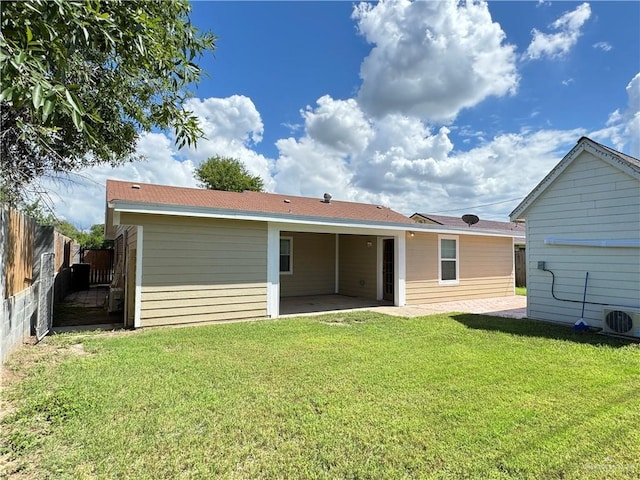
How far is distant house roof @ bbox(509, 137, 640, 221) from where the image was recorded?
6.52 metres

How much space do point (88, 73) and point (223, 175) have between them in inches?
1029

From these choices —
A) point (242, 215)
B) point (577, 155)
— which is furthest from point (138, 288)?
point (577, 155)

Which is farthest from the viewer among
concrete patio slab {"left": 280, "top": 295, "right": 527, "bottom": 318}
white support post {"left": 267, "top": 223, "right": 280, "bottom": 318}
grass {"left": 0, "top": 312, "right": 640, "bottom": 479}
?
concrete patio slab {"left": 280, "top": 295, "right": 527, "bottom": 318}

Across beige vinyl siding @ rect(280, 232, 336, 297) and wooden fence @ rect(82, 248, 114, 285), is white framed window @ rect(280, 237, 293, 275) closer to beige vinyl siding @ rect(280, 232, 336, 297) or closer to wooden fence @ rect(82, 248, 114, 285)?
beige vinyl siding @ rect(280, 232, 336, 297)

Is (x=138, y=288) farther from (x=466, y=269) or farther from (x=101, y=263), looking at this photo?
(x=101, y=263)

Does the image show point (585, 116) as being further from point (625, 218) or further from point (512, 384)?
point (512, 384)

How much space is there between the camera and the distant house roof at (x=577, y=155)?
6520 millimetres

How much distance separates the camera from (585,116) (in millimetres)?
10891

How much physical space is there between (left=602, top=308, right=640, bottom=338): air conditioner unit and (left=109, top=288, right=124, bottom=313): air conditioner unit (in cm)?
1100

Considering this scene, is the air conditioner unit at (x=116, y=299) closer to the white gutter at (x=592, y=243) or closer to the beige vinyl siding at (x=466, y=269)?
the beige vinyl siding at (x=466, y=269)

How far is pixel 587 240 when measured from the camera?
23.6ft

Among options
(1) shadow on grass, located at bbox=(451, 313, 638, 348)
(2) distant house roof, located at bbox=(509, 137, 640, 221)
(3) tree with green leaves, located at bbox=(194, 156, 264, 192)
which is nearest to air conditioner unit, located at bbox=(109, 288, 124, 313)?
(1) shadow on grass, located at bbox=(451, 313, 638, 348)

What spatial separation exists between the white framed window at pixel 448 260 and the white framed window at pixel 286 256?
531 centimetres

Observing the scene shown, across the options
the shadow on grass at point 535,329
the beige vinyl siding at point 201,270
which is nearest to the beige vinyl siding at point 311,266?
the beige vinyl siding at point 201,270
